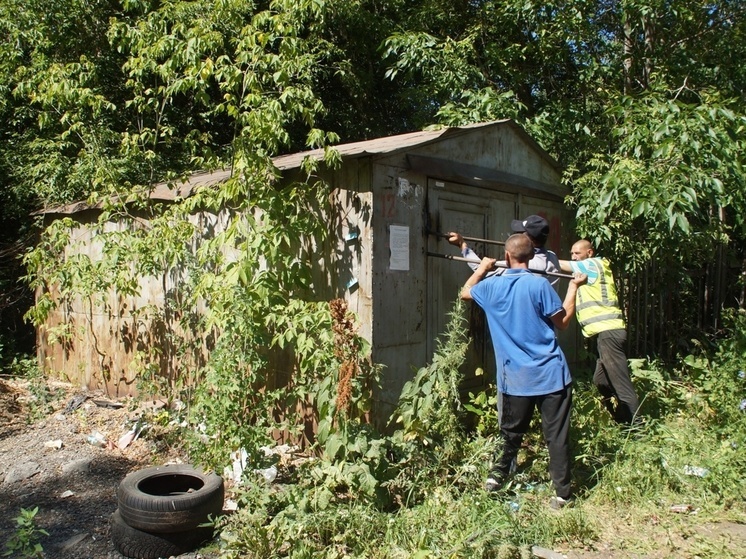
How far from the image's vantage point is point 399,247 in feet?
16.6

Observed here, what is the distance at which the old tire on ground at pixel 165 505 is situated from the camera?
365 cm

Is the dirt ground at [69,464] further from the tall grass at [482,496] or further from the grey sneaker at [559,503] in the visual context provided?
the grey sneaker at [559,503]

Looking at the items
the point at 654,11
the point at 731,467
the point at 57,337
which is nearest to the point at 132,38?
the point at 57,337

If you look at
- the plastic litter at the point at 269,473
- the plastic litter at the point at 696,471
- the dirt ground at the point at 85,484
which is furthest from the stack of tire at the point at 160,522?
the plastic litter at the point at 696,471

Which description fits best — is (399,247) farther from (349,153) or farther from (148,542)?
(148,542)

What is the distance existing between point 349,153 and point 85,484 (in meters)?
3.33

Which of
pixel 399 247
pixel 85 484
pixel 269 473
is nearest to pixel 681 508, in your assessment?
pixel 399 247

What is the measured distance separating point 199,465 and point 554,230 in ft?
15.8

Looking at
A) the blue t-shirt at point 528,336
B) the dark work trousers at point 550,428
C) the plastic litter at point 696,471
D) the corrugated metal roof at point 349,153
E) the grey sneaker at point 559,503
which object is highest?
the corrugated metal roof at point 349,153

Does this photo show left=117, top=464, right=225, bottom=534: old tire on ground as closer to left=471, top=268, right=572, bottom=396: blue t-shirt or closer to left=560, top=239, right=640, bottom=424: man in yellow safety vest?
left=471, top=268, right=572, bottom=396: blue t-shirt

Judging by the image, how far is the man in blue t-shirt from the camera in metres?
4.05

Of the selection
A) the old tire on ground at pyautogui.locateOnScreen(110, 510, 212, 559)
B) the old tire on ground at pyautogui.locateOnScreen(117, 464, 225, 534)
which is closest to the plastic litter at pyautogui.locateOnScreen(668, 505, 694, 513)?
the old tire on ground at pyautogui.locateOnScreen(117, 464, 225, 534)

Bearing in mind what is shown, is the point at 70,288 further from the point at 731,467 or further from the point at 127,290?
the point at 731,467

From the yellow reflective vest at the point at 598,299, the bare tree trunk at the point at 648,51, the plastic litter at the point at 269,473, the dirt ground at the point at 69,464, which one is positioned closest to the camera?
the dirt ground at the point at 69,464
